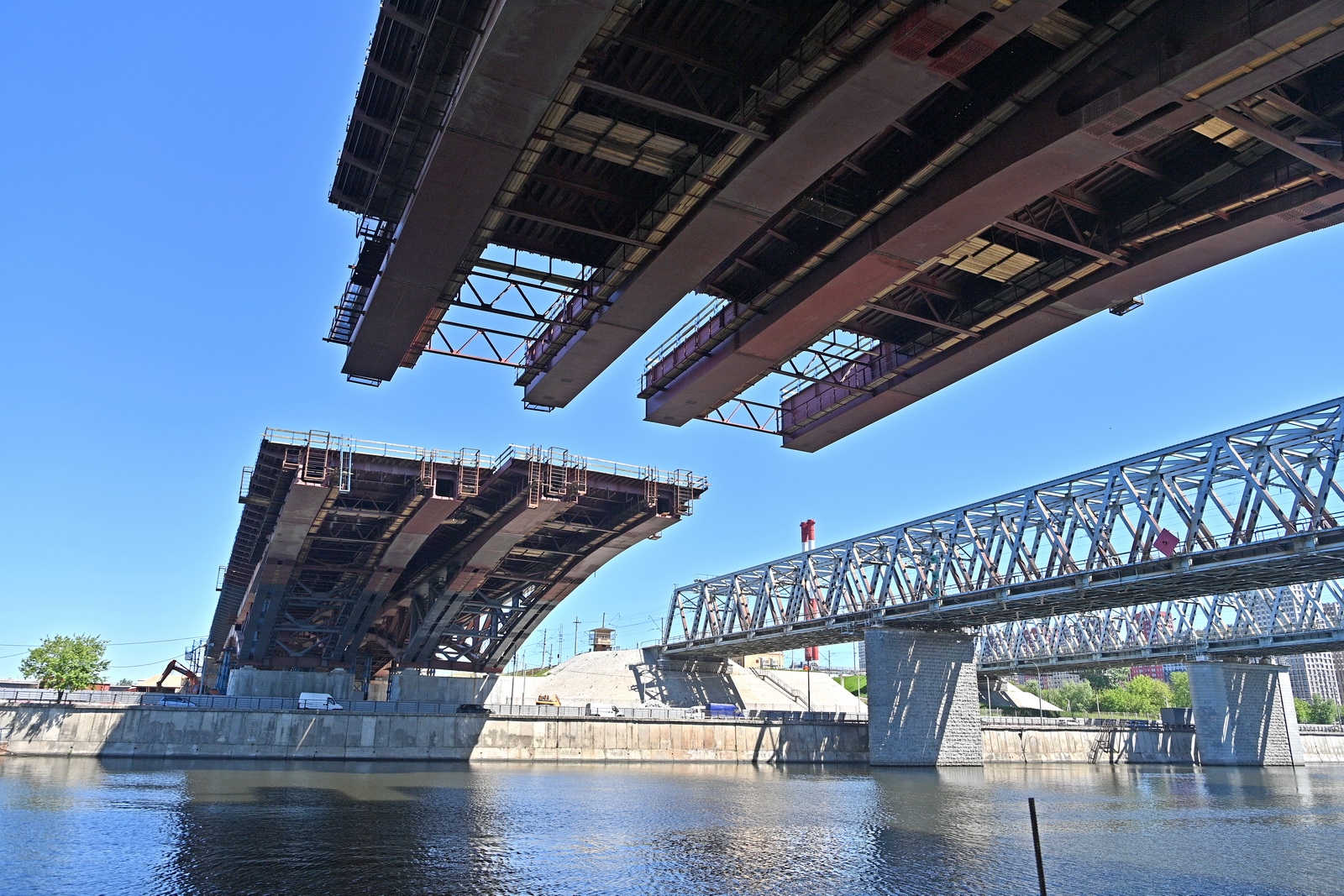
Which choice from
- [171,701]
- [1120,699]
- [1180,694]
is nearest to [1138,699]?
[1120,699]

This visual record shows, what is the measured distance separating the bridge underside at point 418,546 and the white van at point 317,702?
8968 mm

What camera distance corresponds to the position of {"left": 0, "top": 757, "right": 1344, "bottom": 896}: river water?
70.9 feet

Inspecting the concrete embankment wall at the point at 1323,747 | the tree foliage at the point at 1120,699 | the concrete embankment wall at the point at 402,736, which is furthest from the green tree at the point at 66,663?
the tree foliage at the point at 1120,699

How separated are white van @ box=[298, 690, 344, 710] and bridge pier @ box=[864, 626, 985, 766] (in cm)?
3864

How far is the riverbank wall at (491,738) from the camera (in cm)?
5869

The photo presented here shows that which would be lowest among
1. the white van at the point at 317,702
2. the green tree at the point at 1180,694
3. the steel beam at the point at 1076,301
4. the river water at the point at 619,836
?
the river water at the point at 619,836

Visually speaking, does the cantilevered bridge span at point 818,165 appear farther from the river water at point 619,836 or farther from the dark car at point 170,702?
the dark car at point 170,702

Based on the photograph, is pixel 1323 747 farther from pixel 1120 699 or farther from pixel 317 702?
pixel 317 702

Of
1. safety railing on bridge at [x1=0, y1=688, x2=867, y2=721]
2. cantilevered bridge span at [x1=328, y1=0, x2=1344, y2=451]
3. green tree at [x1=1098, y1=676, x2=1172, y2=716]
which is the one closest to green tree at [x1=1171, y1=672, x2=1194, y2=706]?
green tree at [x1=1098, y1=676, x2=1172, y2=716]

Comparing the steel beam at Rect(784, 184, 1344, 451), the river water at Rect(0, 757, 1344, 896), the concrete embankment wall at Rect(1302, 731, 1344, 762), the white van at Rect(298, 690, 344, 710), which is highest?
the steel beam at Rect(784, 184, 1344, 451)

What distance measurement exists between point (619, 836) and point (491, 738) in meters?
43.7

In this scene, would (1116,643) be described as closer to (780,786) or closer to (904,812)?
(780,786)

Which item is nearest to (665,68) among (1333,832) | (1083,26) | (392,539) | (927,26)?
(927,26)

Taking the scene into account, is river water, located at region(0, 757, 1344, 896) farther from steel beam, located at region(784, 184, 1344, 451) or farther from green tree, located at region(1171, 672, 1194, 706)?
green tree, located at region(1171, 672, 1194, 706)
